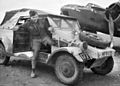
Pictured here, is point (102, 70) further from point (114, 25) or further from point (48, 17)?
point (114, 25)

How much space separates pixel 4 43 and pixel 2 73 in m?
1.08

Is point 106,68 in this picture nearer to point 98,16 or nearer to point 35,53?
point 35,53

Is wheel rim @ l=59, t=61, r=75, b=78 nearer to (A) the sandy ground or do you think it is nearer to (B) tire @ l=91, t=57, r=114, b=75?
(A) the sandy ground

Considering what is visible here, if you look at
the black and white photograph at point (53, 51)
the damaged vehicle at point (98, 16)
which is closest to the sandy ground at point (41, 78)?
the black and white photograph at point (53, 51)

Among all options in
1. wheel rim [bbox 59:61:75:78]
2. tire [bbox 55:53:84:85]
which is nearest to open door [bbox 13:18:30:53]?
tire [bbox 55:53:84:85]

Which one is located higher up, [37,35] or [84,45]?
[84,45]

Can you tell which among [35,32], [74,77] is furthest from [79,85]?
[35,32]

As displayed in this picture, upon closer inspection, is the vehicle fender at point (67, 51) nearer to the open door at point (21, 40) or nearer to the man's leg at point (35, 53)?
the man's leg at point (35, 53)

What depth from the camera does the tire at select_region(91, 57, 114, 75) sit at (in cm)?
559

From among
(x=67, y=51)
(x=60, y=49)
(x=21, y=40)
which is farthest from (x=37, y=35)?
(x=67, y=51)

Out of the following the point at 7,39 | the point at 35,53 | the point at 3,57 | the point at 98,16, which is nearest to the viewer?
the point at 35,53

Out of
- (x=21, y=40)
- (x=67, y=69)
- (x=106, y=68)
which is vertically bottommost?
(x=106, y=68)

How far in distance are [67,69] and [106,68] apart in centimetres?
152

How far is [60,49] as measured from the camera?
4.79 metres
